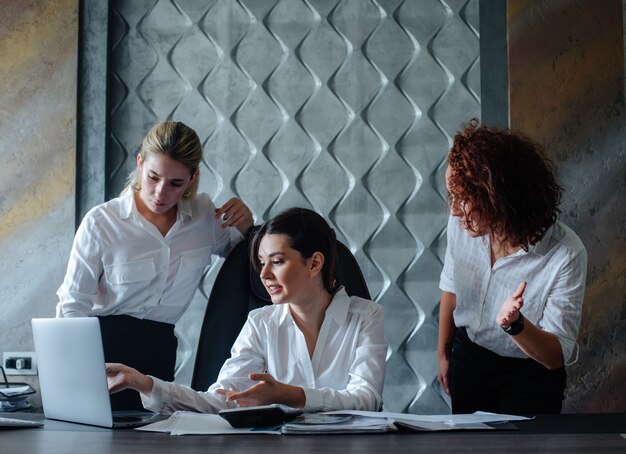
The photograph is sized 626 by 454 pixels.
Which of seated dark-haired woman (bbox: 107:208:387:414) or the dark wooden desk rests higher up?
seated dark-haired woman (bbox: 107:208:387:414)

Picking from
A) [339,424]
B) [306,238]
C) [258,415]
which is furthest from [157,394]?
[306,238]

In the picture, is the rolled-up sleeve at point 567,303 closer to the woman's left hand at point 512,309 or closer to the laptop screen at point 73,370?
the woman's left hand at point 512,309

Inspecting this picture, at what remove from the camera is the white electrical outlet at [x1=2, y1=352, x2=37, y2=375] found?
2822 mm

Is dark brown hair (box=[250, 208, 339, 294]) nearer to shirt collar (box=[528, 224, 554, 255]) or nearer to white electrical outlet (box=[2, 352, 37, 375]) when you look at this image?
shirt collar (box=[528, 224, 554, 255])

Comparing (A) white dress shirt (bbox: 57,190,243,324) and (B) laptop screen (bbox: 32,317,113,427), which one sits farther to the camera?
(A) white dress shirt (bbox: 57,190,243,324)

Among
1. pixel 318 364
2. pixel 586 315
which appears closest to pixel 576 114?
pixel 586 315

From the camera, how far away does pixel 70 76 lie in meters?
2.93

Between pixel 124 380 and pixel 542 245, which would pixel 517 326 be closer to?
pixel 542 245

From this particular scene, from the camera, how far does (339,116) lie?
9.32ft

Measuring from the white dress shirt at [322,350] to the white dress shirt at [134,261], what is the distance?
0.42m

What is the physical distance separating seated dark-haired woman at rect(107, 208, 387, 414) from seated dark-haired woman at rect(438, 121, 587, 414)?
0.28 meters

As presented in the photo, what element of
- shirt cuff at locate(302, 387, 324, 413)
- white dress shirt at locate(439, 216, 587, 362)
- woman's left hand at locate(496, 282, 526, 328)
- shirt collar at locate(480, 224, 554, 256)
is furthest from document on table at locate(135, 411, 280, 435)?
shirt collar at locate(480, 224, 554, 256)

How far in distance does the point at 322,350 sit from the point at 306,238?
29 centimetres

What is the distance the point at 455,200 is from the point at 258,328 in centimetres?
59
